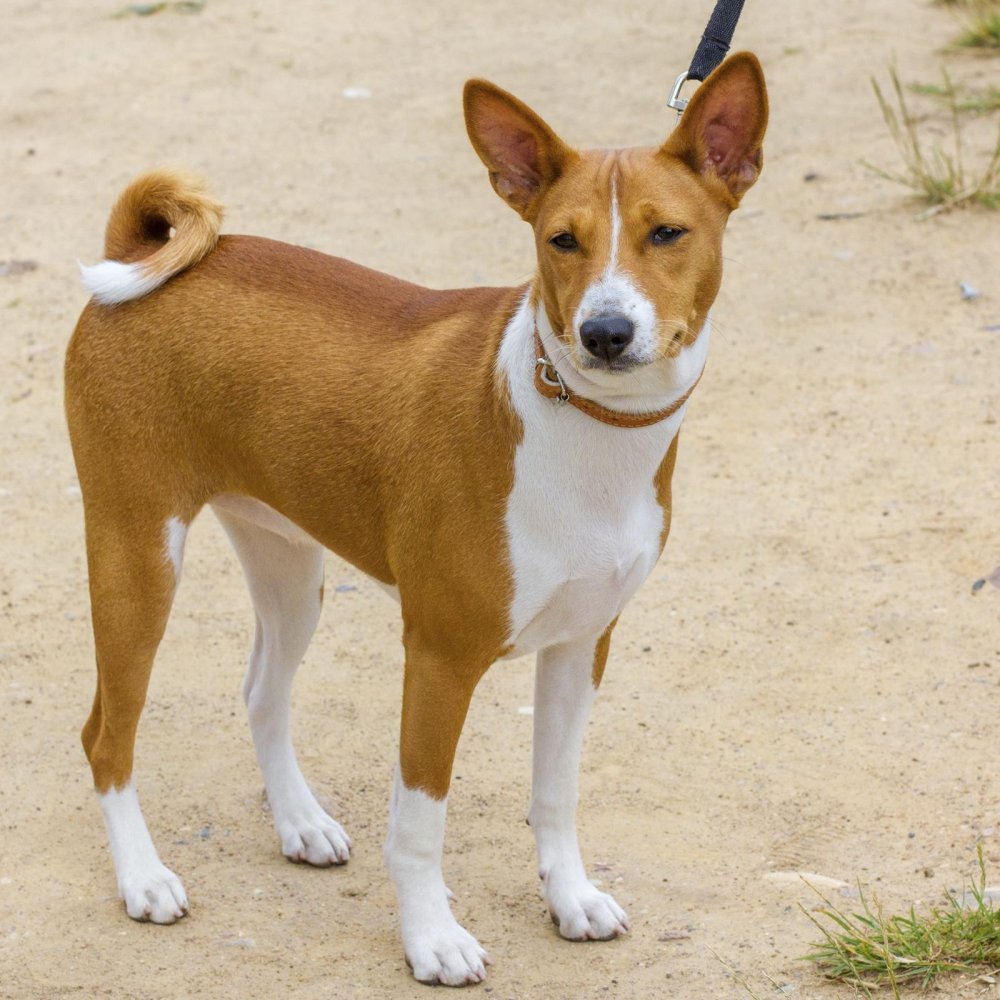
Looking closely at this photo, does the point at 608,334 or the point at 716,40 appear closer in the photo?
the point at 608,334

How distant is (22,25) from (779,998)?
844cm

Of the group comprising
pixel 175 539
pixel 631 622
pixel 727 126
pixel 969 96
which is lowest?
pixel 631 622

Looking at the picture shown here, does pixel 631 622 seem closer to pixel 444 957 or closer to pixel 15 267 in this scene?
pixel 444 957

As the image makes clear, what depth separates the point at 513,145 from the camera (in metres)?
3.34

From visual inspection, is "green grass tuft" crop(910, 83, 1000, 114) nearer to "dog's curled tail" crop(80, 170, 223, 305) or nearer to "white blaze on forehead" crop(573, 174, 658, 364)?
"dog's curled tail" crop(80, 170, 223, 305)

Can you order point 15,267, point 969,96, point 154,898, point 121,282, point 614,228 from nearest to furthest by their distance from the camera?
point 614,228 → point 121,282 → point 154,898 → point 15,267 → point 969,96

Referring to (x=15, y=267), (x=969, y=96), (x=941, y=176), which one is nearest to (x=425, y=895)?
(x=15, y=267)

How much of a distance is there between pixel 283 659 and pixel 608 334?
1.61m

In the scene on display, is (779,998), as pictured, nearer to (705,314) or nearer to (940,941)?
(940,941)

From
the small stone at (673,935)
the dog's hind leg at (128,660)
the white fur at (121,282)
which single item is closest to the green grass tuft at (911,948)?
the small stone at (673,935)

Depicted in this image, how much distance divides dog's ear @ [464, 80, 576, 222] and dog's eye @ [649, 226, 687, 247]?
28 centimetres

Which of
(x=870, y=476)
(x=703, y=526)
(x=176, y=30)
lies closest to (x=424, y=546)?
(x=703, y=526)

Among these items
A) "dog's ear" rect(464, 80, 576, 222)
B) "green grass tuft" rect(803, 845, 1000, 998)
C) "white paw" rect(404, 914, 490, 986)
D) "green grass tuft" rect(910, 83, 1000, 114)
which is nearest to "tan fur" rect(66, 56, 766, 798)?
"dog's ear" rect(464, 80, 576, 222)

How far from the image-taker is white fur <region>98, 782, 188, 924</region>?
387 cm
